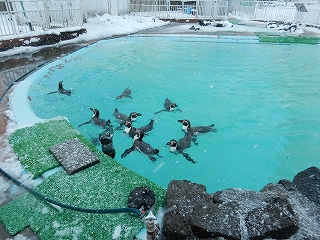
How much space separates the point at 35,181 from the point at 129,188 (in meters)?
1.29

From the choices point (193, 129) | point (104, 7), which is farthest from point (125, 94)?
point (104, 7)

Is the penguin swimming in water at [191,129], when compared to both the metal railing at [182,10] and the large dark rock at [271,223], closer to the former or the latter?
the large dark rock at [271,223]

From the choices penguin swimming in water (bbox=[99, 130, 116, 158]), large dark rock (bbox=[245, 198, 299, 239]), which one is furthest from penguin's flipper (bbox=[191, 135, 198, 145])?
large dark rock (bbox=[245, 198, 299, 239])

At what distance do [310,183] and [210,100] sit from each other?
5.19m

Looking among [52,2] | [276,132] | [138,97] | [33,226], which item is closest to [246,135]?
[276,132]

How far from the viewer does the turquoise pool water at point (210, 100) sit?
502 cm

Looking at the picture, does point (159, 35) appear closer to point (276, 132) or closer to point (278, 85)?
point (278, 85)

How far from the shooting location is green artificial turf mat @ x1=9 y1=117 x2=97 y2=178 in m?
3.38

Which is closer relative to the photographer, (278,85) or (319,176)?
(319,176)

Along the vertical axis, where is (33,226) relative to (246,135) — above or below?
above

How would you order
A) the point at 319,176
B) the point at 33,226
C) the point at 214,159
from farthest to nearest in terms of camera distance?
1. the point at 214,159
2. the point at 319,176
3. the point at 33,226

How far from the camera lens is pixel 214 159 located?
529cm

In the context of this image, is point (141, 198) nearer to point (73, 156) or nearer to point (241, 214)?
point (241, 214)

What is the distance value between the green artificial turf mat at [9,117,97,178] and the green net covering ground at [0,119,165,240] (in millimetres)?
46
